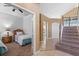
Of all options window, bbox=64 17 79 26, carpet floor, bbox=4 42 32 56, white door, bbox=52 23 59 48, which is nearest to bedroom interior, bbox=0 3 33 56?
carpet floor, bbox=4 42 32 56

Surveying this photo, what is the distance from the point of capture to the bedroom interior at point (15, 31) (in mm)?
1975

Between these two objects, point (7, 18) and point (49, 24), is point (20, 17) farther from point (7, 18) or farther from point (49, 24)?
point (49, 24)

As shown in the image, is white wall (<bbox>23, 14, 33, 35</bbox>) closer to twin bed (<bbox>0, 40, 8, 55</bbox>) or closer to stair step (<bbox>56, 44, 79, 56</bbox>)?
twin bed (<bbox>0, 40, 8, 55</bbox>)

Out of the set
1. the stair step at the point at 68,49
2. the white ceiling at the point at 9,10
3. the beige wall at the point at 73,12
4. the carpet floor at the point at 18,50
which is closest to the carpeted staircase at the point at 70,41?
the stair step at the point at 68,49

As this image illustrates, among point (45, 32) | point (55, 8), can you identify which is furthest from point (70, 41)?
point (55, 8)

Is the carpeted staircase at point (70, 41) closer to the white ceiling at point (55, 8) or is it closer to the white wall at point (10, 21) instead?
the white ceiling at point (55, 8)

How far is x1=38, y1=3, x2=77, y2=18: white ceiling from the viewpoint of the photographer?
2031mm

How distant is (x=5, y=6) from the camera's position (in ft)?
6.41

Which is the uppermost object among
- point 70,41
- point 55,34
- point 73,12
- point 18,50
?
point 73,12

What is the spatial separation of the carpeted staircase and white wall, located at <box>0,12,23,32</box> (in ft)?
2.46

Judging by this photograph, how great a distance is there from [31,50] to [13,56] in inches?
12.0

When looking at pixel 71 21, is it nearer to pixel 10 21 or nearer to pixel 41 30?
pixel 41 30

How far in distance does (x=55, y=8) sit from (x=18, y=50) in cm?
92

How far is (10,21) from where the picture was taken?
207 centimetres
